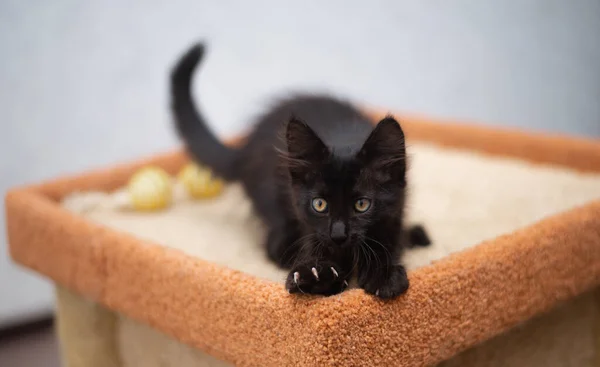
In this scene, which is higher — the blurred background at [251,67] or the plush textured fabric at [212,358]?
the blurred background at [251,67]

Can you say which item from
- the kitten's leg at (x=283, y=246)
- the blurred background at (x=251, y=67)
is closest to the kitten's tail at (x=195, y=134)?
the blurred background at (x=251, y=67)

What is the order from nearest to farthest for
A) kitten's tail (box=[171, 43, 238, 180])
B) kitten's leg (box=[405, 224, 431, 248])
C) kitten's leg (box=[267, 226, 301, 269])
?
1. kitten's leg (box=[267, 226, 301, 269])
2. kitten's leg (box=[405, 224, 431, 248])
3. kitten's tail (box=[171, 43, 238, 180])

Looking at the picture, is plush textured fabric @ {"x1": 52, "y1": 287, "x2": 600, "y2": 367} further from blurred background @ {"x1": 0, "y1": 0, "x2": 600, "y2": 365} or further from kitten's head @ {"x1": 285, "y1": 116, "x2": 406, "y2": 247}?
blurred background @ {"x1": 0, "y1": 0, "x2": 600, "y2": 365}

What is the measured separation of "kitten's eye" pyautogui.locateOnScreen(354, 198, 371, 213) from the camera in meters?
1.03

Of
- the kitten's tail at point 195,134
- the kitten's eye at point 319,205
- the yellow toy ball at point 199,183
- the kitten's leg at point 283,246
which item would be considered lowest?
the yellow toy ball at point 199,183

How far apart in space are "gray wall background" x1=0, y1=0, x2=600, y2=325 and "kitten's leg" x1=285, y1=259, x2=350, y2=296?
725 mm

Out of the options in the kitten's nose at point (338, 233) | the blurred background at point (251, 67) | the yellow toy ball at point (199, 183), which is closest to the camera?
the kitten's nose at point (338, 233)

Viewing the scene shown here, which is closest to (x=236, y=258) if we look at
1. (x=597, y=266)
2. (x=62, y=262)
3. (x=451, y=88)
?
(x=62, y=262)

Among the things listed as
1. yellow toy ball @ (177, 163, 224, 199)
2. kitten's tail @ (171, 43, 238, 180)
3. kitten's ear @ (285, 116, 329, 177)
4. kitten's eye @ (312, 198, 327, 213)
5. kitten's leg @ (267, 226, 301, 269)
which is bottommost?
yellow toy ball @ (177, 163, 224, 199)

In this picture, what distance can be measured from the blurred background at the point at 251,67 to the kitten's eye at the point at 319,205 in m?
0.65

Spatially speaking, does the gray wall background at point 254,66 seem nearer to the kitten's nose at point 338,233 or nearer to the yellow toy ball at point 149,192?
the yellow toy ball at point 149,192

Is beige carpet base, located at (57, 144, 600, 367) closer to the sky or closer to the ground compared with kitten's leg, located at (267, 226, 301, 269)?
closer to the ground

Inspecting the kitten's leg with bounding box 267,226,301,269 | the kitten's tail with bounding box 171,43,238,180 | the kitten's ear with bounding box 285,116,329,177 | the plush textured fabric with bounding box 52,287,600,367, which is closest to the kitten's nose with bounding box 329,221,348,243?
the kitten's ear with bounding box 285,116,329,177

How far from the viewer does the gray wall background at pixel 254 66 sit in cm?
208
